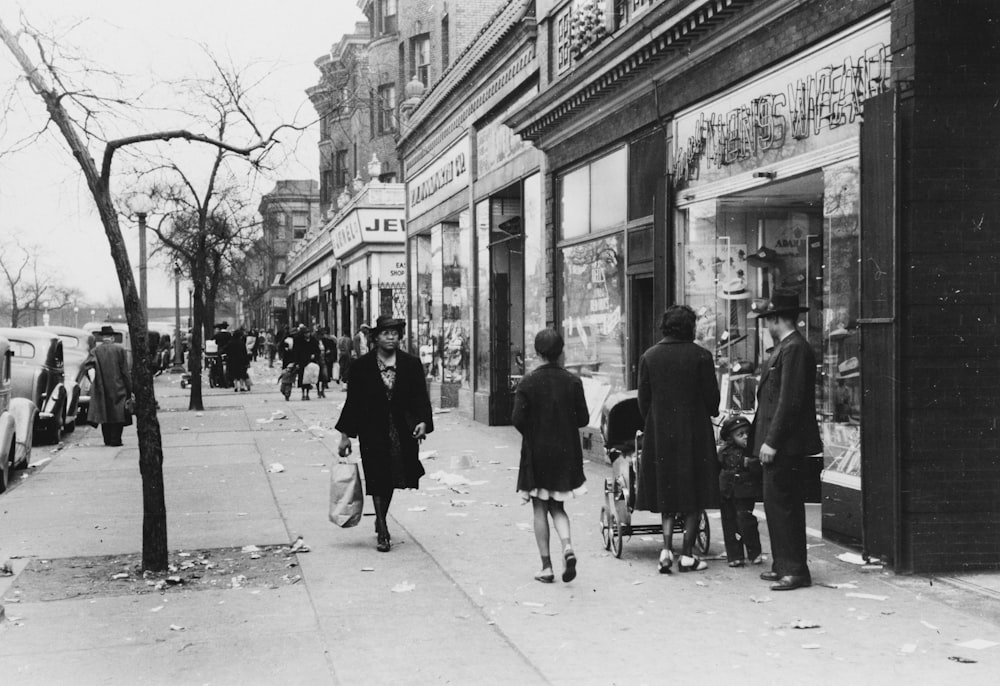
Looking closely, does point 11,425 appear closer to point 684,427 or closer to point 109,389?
point 109,389

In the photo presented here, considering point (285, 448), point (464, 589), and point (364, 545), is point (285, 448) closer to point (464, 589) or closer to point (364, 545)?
point (364, 545)

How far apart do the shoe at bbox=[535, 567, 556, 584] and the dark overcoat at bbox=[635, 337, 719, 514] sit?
0.88m

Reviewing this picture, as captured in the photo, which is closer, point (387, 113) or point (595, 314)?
point (595, 314)

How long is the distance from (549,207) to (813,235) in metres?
6.40

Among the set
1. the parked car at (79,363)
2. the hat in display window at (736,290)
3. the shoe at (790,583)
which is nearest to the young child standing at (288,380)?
the parked car at (79,363)

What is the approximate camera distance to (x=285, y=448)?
1692cm

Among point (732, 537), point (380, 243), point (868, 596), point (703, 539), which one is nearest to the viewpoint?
point (868, 596)

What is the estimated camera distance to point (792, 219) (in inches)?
427

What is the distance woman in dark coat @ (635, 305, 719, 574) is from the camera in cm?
790

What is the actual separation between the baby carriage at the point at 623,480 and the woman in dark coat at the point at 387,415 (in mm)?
1455

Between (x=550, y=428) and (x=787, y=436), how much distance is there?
1.50m

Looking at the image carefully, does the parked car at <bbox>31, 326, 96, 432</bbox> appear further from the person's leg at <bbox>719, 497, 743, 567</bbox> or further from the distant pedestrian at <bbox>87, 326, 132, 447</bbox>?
the person's leg at <bbox>719, 497, 743, 567</bbox>

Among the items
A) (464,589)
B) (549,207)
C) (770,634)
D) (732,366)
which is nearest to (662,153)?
(732,366)

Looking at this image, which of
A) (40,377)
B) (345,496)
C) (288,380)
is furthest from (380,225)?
(345,496)
